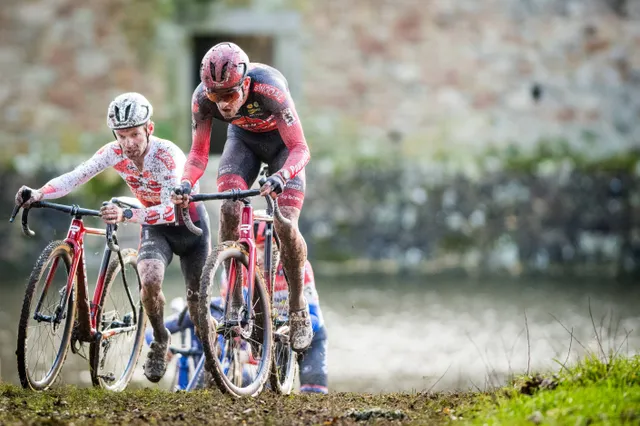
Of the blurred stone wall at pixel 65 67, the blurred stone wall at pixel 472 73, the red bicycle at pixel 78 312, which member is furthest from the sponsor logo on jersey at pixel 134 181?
the blurred stone wall at pixel 472 73

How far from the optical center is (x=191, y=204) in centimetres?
871

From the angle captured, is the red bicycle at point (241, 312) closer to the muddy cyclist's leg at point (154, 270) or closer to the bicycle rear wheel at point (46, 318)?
the muddy cyclist's leg at point (154, 270)

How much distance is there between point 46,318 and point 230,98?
1918mm

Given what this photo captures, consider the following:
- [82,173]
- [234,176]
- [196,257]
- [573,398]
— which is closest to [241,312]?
[196,257]

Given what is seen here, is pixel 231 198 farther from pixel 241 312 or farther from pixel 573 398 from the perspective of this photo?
pixel 573 398

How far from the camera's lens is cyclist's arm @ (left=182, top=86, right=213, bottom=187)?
835cm

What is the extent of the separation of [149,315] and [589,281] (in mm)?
12315

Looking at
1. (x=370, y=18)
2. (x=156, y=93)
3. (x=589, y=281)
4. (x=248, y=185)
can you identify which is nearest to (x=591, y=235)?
(x=589, y=281)

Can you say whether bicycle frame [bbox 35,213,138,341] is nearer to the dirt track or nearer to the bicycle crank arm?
the bicycle crank arm

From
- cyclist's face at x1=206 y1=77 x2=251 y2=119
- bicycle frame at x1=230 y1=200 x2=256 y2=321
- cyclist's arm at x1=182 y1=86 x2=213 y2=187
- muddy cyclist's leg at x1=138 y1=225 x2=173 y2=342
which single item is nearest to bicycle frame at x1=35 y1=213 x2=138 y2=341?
muddy cyclist's leg at x1=138 y1=225 x2=173 y2=342

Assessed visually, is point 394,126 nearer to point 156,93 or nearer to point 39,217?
point 156,93

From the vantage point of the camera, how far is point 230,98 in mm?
8188

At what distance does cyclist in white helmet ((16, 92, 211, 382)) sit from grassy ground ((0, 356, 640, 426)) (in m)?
0.70

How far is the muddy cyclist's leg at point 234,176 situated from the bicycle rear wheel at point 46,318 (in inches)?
42.2
